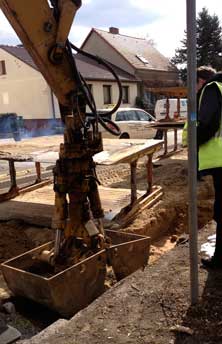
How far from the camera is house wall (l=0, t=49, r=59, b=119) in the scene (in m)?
31.1

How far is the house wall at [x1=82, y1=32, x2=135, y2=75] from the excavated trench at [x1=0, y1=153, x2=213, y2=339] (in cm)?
3112

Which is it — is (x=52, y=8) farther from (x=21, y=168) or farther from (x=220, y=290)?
(x=21, y=168)

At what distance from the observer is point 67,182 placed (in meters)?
4.36

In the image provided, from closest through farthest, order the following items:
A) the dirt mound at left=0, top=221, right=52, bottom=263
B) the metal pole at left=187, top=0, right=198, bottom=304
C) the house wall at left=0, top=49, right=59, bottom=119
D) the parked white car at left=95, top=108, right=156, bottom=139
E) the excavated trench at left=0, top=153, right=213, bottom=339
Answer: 1. the metal pole at left=187, top=0, right=198, bottom=304
2. the excavated trench at left=0, top=153, right=213, bottom=339
3. the dirt mound at left=0, top=221, right=52, bottom=263
4. the parked white car at left=95, top=108, right=156, bottom=139
5. the house wall at left=0, top=49, right=59, bottom=119

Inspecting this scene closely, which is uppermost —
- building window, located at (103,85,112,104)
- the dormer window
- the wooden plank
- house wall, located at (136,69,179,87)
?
the dormer window

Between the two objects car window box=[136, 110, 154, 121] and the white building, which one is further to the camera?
the white building

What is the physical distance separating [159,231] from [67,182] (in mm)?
3622

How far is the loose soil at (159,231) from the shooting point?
3.48 m

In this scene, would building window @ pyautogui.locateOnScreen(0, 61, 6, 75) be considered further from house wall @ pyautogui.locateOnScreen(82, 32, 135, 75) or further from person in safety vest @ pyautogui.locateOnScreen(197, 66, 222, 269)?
person in safety vest @ pyautogui.locateOnScreen(197, 66, 222, 269)

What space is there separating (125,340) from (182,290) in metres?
0.86

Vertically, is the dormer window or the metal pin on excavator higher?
the dormer window

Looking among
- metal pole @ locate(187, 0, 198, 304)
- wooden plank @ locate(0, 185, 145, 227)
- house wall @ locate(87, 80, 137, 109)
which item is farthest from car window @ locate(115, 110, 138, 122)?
metal pole @ locate(187, 0, 198, 304)

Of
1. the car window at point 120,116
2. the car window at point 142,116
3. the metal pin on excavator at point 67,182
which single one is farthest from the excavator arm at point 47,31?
the car window at point 142,116

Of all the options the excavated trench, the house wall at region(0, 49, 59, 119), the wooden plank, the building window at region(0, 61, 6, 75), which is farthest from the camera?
the building window at region(0, 61, 6, 75)
